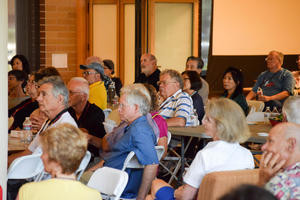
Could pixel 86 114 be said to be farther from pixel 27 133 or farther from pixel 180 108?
pixel 180 108

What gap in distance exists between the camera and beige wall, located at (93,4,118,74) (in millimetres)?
11555

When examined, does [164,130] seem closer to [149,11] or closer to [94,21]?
[149,11]

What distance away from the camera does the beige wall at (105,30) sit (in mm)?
11555

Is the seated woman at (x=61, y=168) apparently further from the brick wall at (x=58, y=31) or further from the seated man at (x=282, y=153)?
the brick wall at (x=58, y=31)

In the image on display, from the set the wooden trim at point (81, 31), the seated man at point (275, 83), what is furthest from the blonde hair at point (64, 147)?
the wooden trim at point (81, 31)

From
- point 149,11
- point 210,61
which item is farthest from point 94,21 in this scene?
point 210,61

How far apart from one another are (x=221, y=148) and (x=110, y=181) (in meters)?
0.74

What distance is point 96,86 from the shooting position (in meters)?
6.65

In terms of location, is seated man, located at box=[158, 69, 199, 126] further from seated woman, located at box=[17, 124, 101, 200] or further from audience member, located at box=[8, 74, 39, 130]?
seated woman, located at box=[17, 124, 101, 200]

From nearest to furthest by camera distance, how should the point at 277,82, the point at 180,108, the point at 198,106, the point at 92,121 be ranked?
the point at 92,121, the point at 180,108, the point at 198,106, the point at 277,82

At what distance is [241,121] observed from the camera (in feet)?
10.6

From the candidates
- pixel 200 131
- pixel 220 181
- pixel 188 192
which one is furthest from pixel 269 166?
pixel 200 131

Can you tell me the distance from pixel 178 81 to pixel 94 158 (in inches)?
56.6

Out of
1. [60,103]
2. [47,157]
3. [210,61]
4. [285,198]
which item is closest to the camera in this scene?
[285,198]
